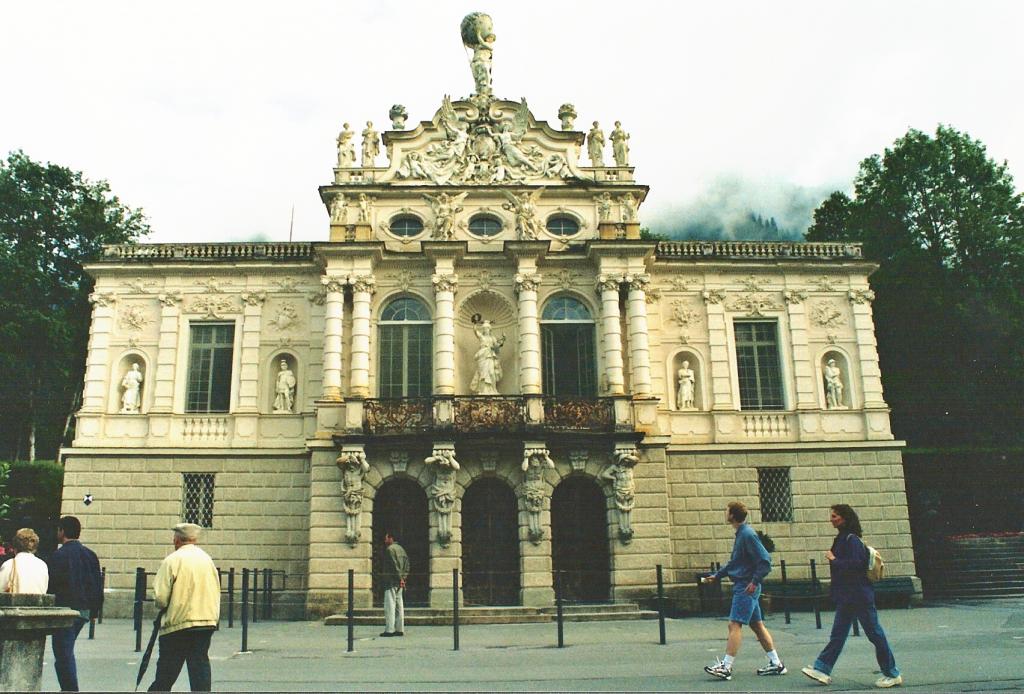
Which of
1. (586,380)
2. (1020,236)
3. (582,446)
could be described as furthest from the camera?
(1020,236)

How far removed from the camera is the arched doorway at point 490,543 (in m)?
26.0

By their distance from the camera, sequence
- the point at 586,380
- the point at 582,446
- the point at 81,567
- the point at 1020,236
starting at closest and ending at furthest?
the point at 81,567 < the point at 582,446 < the point at 586,380 < the point at 1020,236

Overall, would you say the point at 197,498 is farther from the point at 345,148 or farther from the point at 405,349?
the point at 345,148

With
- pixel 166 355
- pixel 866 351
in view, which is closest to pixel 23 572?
pixel 166 355

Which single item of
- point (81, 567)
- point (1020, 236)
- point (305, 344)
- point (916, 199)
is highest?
point (916, 199)

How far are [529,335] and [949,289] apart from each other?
19483mm

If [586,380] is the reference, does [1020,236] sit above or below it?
above

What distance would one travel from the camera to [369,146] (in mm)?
29688

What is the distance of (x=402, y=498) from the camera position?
26.5m

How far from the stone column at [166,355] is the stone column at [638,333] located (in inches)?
567

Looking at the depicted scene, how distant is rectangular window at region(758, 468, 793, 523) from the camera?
2795 cm

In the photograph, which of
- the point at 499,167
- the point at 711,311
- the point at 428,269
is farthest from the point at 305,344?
the point at 711,311

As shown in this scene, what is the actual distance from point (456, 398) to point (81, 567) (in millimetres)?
15662

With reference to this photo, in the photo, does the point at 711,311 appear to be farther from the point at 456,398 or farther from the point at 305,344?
the point at 305,344
